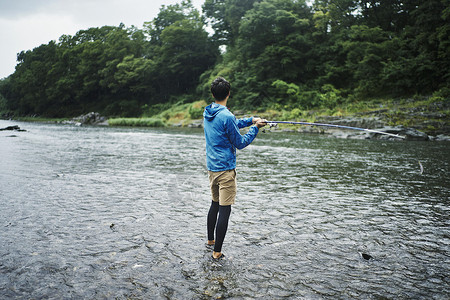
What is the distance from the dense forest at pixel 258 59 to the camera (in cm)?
3066

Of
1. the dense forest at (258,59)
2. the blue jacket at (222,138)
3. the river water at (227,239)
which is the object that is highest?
the dense forest at (258,59)

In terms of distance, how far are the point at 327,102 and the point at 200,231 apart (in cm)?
3311

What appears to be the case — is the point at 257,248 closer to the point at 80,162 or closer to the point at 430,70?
the point at 80,162

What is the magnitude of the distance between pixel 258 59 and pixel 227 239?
42630mm

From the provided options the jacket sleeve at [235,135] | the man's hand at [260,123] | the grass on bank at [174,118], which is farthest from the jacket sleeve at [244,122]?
the grass on bank at [174,118]

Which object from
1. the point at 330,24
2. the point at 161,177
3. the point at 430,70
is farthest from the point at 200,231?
the point at 330,24

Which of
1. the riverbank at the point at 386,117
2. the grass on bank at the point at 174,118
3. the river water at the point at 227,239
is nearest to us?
the river water at the point at 227,239

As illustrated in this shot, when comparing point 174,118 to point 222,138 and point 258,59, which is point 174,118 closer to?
point 258,59

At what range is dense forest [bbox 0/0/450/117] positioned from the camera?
30.7m

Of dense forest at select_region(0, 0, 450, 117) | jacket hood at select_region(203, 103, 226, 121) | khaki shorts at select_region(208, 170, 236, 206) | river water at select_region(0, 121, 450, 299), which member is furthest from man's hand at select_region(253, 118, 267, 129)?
dense forest at select_region(0, 0, 450, 117)

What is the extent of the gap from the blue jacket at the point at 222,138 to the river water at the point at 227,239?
118cm

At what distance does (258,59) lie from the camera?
145ft

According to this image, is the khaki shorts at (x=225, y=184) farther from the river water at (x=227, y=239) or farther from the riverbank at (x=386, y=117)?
the riverbank at (x=386, y=117)

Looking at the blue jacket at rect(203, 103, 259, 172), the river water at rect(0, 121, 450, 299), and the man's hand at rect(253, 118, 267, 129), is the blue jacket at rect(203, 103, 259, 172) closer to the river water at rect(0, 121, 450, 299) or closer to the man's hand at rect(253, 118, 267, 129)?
the man's hand at rect(253, 118, 267, 129)
